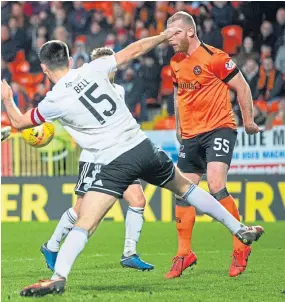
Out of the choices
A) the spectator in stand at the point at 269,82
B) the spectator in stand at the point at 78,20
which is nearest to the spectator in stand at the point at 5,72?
the spectator in stand at the point at 78,20

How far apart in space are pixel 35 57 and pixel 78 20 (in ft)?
4.13

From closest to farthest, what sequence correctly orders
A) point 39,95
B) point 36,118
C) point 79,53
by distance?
point 36,118
point 79,53
point 39,95

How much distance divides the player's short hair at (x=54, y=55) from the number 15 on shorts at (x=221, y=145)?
6.86ft

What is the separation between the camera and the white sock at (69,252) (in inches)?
273

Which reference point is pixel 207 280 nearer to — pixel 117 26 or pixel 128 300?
pixel 128 300

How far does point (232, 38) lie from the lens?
60.3 ft

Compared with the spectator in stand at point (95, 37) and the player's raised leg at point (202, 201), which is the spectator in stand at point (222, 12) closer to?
the spectator in stand at point (95, 37)

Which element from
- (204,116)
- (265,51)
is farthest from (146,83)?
(204,116)

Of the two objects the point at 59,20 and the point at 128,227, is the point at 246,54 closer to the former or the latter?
the point at 59,20

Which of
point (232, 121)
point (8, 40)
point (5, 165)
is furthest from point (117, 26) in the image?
point (232, 121)

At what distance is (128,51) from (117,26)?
12935 millimetres

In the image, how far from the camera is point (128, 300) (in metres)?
6.92

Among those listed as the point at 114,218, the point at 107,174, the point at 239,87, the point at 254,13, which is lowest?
the point at 114,218

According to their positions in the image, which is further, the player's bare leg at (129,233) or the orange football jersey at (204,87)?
the player's bare leg at (129,233)
